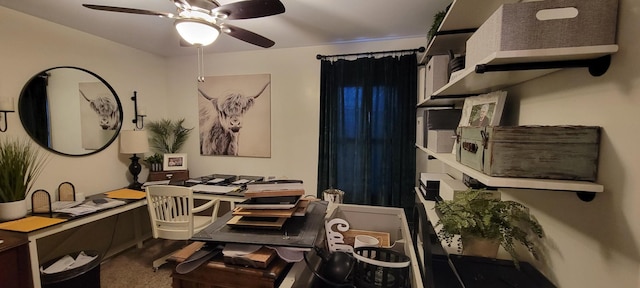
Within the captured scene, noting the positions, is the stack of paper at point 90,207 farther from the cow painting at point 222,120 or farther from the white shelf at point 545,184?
the white shelf at point 545,184

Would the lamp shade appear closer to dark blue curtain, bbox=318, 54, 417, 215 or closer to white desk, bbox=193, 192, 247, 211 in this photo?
white desk, bbox=193, 192, 247, 211

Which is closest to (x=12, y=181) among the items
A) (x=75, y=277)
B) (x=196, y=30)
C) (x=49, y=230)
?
(x=49, y=230)

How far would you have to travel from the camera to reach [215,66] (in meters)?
3.40

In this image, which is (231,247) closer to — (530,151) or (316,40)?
(530,151)

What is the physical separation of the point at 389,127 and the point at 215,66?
92.4 inches

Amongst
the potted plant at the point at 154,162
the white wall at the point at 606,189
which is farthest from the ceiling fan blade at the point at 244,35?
the potted plant at the point at 154,162

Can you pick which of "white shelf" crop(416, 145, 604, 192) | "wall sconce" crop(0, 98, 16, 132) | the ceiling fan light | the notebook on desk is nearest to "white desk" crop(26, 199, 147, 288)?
"wall sconce" crop(0, 98, 16, 132)

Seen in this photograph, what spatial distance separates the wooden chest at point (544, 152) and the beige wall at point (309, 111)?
0.04 meters

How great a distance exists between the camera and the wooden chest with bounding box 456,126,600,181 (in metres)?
0.65

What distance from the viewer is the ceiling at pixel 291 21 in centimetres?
200

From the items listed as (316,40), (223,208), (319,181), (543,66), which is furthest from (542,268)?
(223,208)

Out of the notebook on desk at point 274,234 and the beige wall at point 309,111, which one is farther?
the notebook on desk at point 274,234

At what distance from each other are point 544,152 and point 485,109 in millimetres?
551

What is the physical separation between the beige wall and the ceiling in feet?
0.56
